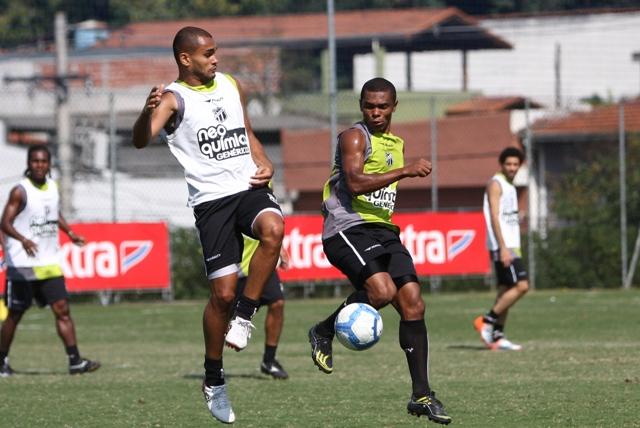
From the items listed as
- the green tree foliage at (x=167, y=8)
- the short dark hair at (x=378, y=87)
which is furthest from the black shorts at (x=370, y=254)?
the green tree foliage at (x=167, y=8)

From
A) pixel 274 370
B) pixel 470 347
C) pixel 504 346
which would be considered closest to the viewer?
pixel 274 370

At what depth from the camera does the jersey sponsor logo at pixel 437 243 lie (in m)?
24.4

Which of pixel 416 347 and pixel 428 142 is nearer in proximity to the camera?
pixel 416 347

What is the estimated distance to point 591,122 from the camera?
3356 centimetres

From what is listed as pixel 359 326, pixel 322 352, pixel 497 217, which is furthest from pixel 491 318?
pixel 359 326

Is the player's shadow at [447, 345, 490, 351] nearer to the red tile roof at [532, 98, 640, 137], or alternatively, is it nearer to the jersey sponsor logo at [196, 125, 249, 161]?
the jersey sponsor logo at [196, 125, 249, 161]

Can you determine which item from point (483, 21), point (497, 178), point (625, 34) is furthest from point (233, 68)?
point (497, 178)

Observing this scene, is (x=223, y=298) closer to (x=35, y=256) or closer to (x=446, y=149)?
(x=35, y=256)

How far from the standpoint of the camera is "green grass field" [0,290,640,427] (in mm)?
9617

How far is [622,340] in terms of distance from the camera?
15633mm

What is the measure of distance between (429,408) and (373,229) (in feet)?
4.86

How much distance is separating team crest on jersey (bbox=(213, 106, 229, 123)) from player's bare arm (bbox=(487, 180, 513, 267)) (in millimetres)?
6591

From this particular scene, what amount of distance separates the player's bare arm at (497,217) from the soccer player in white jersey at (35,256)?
183 inches

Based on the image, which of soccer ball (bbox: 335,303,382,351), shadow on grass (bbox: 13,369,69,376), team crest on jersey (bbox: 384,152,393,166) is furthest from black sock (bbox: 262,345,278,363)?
team crest on jersey (bbox: 384,152,393,166)
